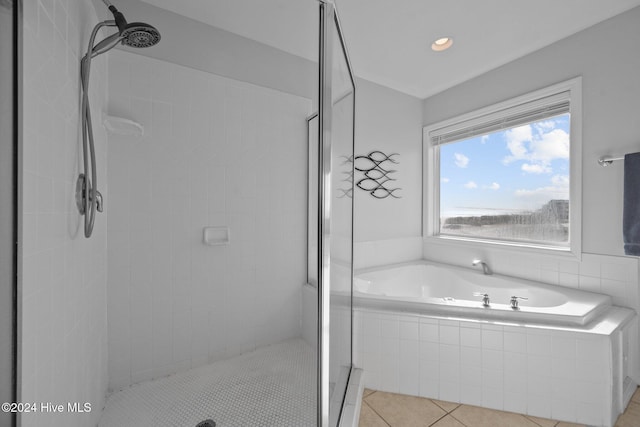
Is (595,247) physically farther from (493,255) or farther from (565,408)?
(565,408)

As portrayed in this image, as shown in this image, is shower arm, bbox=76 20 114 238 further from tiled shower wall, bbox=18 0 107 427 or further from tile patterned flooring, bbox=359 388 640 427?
tile patterned flooring, bbox=359 388 640 427

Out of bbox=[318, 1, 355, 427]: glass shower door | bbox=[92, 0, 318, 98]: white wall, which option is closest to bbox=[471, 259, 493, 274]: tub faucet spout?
bbox=[318, 1, 355, 427]: glass shower door

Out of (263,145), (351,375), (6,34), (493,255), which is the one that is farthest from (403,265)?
(6,34)

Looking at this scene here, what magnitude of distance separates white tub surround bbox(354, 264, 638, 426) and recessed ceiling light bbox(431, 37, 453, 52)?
1884 millimetres

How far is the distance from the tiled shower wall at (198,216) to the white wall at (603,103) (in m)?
1.93

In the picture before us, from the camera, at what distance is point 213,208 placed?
1638 mm

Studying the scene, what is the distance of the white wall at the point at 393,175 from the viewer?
257 cm

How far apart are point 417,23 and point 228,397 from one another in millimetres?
2559

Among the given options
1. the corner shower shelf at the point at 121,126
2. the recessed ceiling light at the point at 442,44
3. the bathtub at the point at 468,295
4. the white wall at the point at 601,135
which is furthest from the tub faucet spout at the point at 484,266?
the corner shower shelf at the point at 121,126

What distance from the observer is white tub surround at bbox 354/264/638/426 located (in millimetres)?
1393

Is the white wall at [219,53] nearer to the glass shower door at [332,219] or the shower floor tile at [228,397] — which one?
the glass shower door at [332,219]

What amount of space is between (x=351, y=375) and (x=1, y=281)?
5.23ft

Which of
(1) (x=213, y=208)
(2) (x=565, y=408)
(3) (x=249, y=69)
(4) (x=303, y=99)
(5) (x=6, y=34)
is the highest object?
(3) (x=249, y=69)

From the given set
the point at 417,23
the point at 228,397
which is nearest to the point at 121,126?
the point at 228,397
